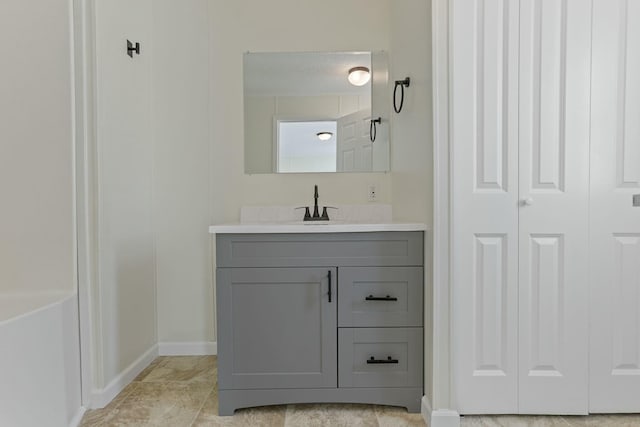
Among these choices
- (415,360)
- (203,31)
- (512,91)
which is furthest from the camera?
(203,31)

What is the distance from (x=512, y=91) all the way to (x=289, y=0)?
1.47m

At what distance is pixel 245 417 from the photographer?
1753 millimetres

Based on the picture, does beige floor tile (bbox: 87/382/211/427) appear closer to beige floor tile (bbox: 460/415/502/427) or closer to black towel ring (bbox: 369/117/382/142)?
beige floor tile (bbox: 460/415/502/427)

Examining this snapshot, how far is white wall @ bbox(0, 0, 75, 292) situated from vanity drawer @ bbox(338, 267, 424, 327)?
104cm

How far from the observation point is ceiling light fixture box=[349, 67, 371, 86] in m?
2.38

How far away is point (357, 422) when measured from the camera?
5.57ft

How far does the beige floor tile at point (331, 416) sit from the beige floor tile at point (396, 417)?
0.03 metres

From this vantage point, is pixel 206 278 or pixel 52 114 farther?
pixel 206 278

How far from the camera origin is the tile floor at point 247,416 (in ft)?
5.50

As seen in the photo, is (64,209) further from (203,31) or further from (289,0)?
(289,0)

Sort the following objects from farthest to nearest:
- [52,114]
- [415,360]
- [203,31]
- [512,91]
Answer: [203,31], [415,360], [512,91], [52,114]

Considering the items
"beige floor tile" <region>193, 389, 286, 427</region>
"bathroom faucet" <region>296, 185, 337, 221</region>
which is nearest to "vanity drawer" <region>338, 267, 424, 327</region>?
"beige floor tile" <region>193, 389, 286, 427</region>

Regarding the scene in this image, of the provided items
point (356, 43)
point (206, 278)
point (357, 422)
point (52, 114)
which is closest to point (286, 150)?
point (356, 43)

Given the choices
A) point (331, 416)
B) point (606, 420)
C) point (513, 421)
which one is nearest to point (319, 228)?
point (331, 416)
